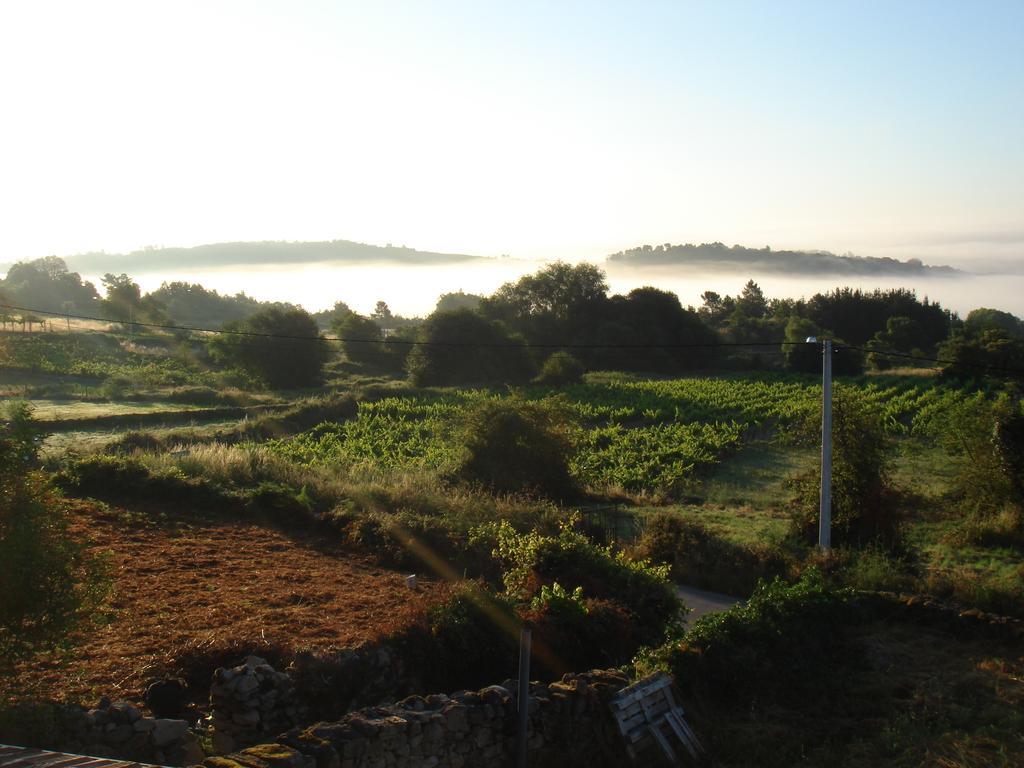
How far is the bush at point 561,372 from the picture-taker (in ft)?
203

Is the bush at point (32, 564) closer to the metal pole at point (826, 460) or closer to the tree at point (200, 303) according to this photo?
the metal pole at point (826, 460)

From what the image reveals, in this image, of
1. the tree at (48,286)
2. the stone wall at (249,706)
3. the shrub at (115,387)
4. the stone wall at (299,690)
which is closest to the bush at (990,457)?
the stone wall at (299,690)

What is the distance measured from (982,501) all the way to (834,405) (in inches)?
175

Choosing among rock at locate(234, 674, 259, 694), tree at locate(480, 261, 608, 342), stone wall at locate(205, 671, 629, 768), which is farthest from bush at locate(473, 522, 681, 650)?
tree at locate(480, 261, 608, 342)

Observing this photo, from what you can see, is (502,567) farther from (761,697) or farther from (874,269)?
(874,269)

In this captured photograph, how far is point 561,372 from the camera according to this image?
62094 mm

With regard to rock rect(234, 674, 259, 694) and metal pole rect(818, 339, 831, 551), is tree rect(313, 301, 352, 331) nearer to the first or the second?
metal pole rect(818, 339, 831, 551)

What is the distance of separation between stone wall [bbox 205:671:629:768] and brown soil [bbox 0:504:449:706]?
7.32ft

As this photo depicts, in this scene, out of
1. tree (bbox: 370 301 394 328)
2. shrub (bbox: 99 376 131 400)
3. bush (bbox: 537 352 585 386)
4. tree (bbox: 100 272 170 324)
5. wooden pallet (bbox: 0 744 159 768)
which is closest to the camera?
wooden pallet (bbox: 0 744 159 768)

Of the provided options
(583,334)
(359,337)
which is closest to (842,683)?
(359,337)

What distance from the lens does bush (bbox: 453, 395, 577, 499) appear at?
2772 cm

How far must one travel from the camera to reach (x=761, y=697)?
974 cm

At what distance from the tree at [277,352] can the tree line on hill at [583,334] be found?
82 mm

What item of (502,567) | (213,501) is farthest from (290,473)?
(502,567)
